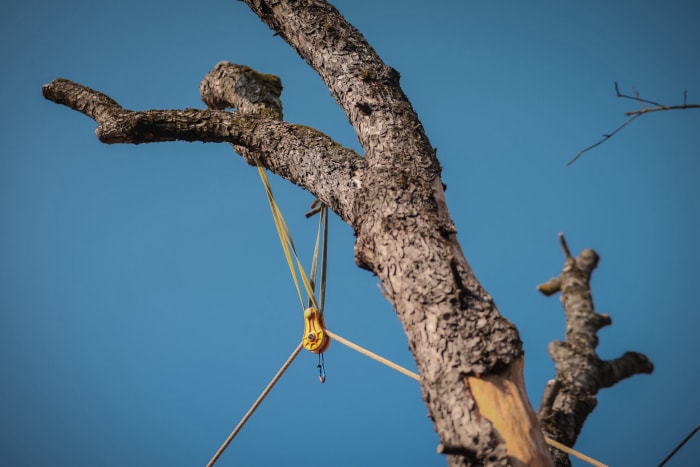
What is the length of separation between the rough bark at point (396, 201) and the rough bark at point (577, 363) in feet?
3.11

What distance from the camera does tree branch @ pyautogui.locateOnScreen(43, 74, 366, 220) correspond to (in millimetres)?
1613

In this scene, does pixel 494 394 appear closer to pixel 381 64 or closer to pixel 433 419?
pixel 433 419

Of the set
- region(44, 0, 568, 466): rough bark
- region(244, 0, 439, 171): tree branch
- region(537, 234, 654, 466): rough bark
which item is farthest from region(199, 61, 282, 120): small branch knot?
region(537, 234, 654, 466): rough bark

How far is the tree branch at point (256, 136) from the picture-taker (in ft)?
5.29

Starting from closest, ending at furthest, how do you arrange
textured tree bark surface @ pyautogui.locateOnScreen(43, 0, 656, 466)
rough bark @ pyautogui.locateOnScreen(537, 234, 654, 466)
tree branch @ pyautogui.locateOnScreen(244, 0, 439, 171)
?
textured tree bark surface @ pyautogui.locateOnScreen(43, 0, 656, 466) → tree branch @ pyautogui.locateOnScreen(244, 0, 439, 171) → rough bark @ pyautogui.locateOnScreen(537, 234, 654, 466)

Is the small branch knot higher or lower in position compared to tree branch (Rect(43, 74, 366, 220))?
higher

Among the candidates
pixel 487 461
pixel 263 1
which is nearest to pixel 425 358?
pixel 487 461

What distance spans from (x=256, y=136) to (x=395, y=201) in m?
0.59

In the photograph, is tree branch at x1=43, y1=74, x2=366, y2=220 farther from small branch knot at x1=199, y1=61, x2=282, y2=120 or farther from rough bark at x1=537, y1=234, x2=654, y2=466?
rough bark at x1=537, y1=234, x2=654, y2=466

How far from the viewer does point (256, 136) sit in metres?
1.84

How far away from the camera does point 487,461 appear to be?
1.14 m

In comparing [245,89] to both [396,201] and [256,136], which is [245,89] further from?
[396,201]

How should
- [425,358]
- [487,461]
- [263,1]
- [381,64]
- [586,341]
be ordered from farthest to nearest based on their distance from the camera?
[586,341] → [263,1] → [381,64] → [425,358] → [487,461]

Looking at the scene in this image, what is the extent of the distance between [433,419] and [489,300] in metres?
0.27
